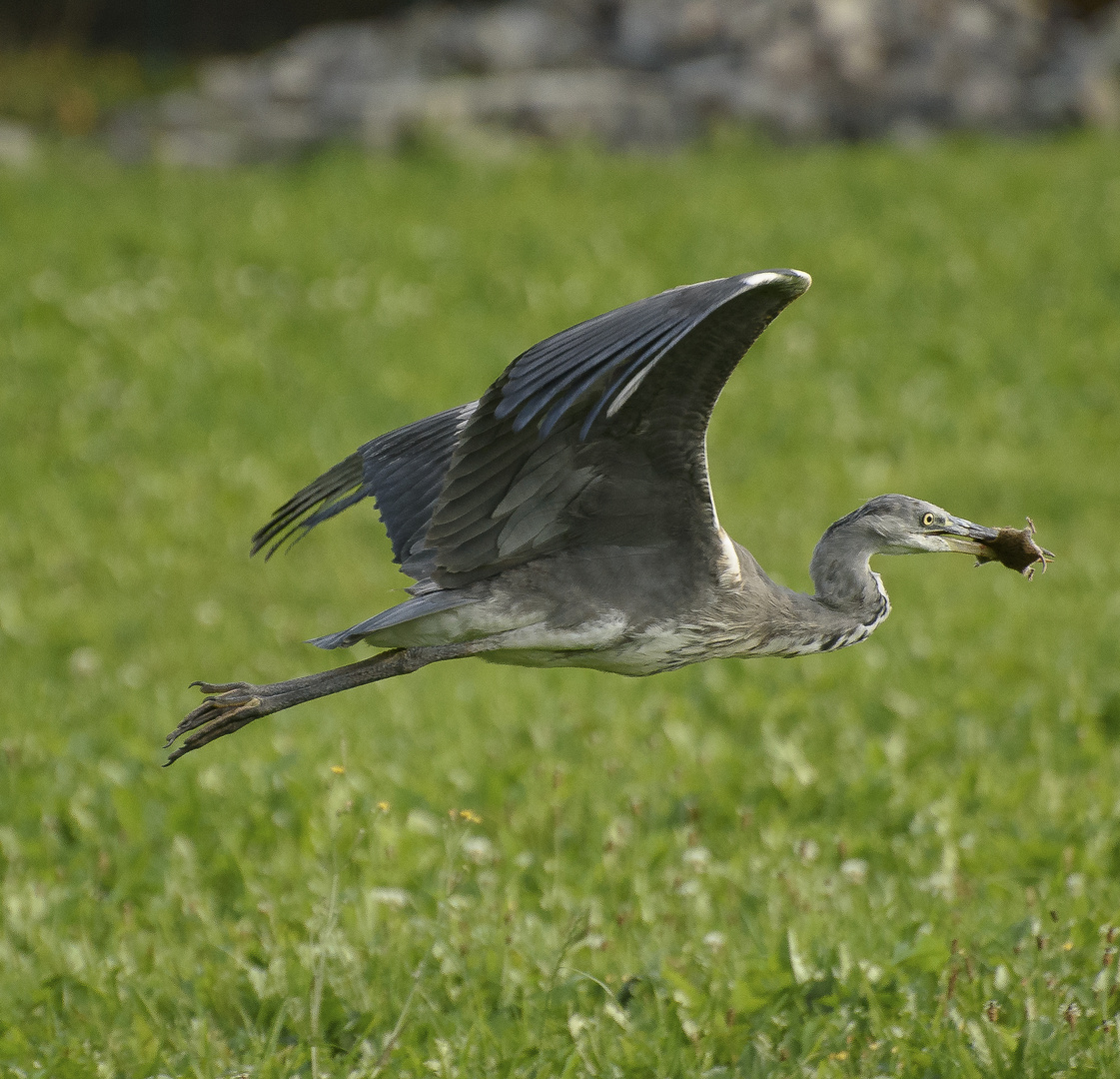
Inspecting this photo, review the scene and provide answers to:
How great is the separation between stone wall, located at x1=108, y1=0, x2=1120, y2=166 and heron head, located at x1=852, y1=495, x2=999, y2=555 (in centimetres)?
1276

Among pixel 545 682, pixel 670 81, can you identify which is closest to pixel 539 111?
pixel 670 81

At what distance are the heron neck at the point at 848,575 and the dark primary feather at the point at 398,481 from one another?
989 mm

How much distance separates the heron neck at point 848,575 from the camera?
355 cm

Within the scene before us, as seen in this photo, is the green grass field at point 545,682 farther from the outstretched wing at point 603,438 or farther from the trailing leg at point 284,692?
the outstretched wing at point 603,438

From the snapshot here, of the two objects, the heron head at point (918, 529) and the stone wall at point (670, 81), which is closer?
the heron head at point (918, 529)

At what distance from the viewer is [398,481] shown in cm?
414

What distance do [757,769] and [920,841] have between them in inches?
31.4

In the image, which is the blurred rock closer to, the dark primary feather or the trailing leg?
the dark primary feather

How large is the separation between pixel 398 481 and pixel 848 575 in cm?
122

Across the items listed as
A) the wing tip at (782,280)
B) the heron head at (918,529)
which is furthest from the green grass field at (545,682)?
the wing tip at (782,280)

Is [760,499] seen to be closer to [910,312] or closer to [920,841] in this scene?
[910,312]

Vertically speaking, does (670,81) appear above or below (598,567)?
above

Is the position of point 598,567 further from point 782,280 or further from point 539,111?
point 539,111

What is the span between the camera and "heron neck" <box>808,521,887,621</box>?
3.55 m
